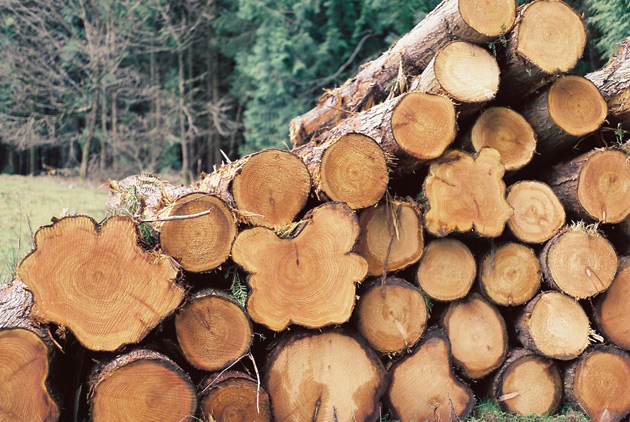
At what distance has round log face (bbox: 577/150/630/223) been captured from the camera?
315cm

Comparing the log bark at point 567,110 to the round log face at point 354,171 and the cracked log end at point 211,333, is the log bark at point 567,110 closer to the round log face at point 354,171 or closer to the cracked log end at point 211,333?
the round log face at point 354,171

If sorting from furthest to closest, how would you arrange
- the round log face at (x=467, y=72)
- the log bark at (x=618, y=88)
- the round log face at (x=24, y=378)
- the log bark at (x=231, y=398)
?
the log bark at (x=618, y=88)
the round log face at (x=467, y=72)
the log bark at (x=231, y=398)
the round log face at (x=24, y=378)

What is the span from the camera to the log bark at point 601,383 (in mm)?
3119

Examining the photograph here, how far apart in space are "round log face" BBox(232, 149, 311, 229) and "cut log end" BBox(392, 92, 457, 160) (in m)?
0.58

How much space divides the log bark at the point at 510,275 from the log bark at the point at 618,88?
1071mm

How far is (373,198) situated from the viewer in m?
2.84

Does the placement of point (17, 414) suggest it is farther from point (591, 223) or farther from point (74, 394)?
point (591, 223)

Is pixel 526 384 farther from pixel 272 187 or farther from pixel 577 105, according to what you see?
pixel 272 187

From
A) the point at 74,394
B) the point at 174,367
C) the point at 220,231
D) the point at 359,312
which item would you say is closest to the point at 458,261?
the point at 359,312

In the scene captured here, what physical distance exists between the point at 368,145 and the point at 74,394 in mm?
1895

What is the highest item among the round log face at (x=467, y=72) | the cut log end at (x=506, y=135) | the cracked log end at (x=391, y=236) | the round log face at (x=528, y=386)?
the round log face at (x=467, y=72)

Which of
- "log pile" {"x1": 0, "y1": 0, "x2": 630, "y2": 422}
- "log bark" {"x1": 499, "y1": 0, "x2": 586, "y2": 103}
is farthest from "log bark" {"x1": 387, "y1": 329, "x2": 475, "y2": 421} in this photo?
"log bark" {"x1": 499, "y1": 0, "x2": 586, "y2": 103}

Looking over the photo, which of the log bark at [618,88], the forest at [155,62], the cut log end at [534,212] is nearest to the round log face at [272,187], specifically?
the cut log end at [534,212]

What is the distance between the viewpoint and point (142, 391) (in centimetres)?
239
